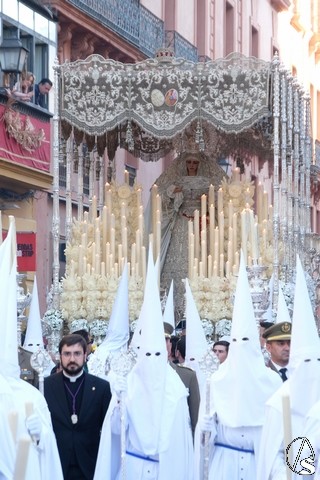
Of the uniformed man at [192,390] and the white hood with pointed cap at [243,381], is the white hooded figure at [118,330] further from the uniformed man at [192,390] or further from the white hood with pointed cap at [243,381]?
the white hood with pointed cap at [243,381]

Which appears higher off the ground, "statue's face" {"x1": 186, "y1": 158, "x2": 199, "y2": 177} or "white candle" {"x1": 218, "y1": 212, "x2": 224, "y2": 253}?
"statue's face" {"x1": 186, "y1": 158, "x2": 199, "y2": 177}

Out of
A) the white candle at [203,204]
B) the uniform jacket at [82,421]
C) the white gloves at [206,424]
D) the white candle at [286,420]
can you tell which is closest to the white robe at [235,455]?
the white gloves at [206,424]

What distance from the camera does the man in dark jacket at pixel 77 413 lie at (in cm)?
1031

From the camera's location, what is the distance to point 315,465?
24.1ft

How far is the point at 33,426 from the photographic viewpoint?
8.54 metres

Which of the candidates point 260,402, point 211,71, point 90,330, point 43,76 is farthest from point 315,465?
point 43,76

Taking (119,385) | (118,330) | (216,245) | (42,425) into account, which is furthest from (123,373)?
(216,245)

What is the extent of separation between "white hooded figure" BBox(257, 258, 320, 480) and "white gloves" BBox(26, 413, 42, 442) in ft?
3.91

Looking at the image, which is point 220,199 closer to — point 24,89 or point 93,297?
point 93,297

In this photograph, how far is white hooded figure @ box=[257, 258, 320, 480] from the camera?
808cm

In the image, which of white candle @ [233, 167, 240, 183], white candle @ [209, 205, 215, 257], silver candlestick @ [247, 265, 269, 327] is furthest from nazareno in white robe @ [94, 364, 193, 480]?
white candle @ [233, 167, 240, 183]

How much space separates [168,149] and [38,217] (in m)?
5.85

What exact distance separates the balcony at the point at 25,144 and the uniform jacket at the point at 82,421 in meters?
11.9

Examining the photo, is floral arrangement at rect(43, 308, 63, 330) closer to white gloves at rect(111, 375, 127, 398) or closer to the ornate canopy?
the ornate canopy
